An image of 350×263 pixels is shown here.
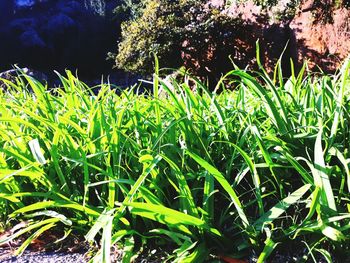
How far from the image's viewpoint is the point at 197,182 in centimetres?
122

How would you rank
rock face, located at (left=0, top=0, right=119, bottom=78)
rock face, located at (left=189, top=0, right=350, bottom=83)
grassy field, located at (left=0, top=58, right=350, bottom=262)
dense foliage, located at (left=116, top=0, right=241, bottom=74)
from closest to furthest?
grassy field, located at (left=0, top=58, right=350, bottom=262) < rock face, located at (left=189, top=0, right=350, bottom=83) < dense foliage, located at (left=116, top=0, right=241, bottom=74) < rock face, located at (left=0, top=0, right=119, bottom=78)

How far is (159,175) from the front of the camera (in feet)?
4.02

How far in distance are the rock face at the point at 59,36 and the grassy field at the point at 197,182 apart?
55.5 ft

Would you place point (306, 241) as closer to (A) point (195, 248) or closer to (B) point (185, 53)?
(A) point (195, 248)

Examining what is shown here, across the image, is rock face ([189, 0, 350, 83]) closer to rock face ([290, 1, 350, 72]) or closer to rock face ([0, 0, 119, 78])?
rock face ([290, 1, 350, 72])

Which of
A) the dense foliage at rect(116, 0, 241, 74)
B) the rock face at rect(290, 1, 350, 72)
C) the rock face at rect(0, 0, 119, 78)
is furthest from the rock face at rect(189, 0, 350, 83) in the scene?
the rock face at rect(0, 0, 119, 78)

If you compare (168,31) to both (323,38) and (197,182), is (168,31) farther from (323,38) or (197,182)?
(197,182)

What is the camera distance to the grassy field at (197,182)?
103 cm

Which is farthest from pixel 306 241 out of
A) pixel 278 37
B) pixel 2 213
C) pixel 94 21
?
pixel 94 21

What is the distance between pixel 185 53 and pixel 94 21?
1218cm

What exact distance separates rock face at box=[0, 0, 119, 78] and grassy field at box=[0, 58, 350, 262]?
16919 mm

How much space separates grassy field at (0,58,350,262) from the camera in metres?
1.03

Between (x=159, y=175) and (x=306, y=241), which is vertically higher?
(x=159, y=175)

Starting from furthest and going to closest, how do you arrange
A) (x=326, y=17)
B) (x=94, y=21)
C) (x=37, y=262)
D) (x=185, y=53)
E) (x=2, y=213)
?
(x=94, y=21), (x=185, y=53), (x=326, y=17), (x=2, y=213), (x=37, y=262)
